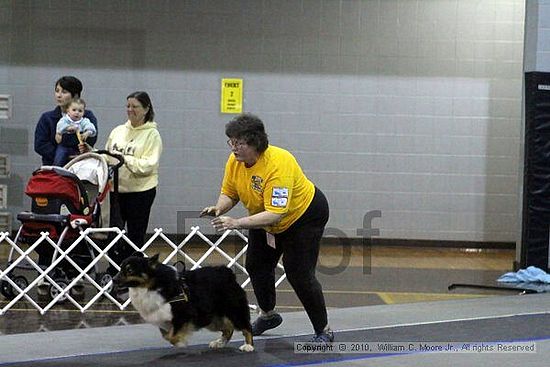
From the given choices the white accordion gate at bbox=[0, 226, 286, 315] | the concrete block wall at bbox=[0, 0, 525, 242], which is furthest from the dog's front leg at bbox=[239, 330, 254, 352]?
the concrete block wall at bbox=[0, 0, 525, 242]

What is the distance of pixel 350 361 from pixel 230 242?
5.47 meters

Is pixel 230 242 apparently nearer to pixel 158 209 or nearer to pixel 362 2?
pixel 158 209

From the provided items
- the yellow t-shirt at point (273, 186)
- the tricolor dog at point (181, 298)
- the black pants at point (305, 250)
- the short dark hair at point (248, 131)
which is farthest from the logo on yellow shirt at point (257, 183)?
the tricolor dog at point (181, 298)

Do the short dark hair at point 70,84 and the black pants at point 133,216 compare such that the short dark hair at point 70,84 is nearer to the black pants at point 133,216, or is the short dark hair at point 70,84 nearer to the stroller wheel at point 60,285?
the black pants at point 133,216

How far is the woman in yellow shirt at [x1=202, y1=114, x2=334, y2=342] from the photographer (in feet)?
16.8

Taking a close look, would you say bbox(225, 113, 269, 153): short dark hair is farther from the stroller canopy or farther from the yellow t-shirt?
the stroller canopy

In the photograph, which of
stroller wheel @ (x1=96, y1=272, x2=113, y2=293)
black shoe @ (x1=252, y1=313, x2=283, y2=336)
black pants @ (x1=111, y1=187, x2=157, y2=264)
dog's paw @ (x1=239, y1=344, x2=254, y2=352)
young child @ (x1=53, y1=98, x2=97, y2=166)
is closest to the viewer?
dog's paw @ (x1=239, y1=344, x2=254, y2=352)

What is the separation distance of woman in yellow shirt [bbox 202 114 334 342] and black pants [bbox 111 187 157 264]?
194 cm

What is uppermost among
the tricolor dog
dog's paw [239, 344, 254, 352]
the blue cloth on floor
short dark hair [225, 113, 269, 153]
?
short dark hair [225, 113, 269, 153]

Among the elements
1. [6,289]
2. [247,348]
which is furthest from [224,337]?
[6,289]

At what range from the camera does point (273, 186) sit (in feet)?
16.9

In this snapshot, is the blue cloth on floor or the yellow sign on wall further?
the yellow sign on wall

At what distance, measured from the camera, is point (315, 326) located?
5473 millimetres

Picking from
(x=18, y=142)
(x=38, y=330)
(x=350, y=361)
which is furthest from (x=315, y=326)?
(x=18, y=142)
